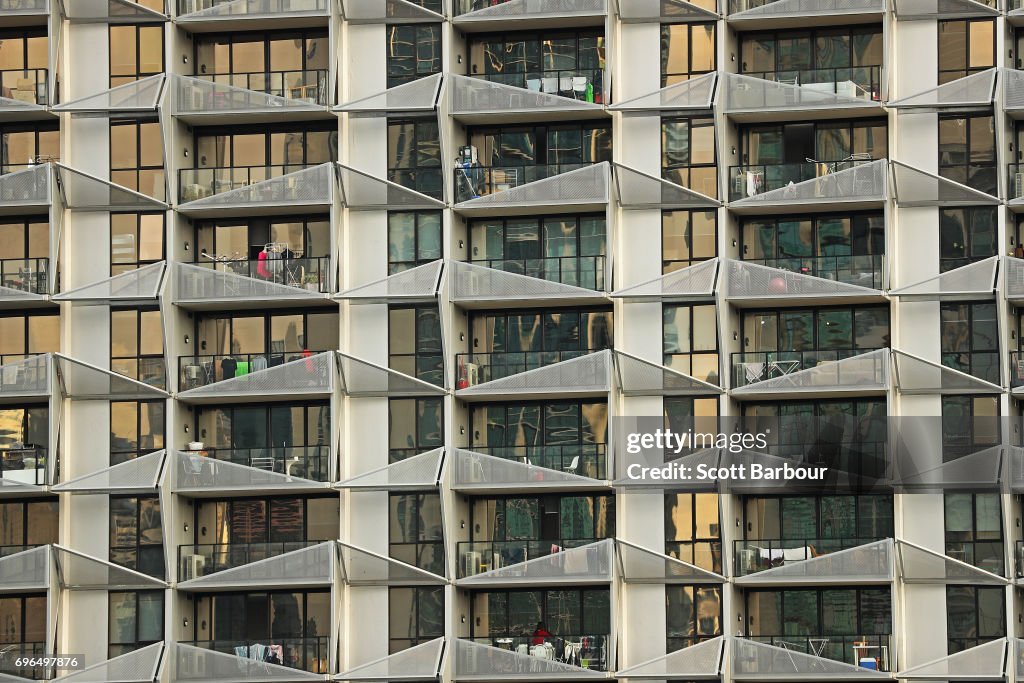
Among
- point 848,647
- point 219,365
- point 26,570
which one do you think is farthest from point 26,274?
point 848,647

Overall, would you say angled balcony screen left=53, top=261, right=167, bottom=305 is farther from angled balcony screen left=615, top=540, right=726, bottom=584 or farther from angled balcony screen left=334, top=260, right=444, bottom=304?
angled balcony screen left=615, top=540, right=726, bottom=584

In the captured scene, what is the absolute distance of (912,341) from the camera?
5441cm

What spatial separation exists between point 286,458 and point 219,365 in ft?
9.59

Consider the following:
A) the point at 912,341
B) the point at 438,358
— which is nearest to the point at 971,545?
the point at 912,341

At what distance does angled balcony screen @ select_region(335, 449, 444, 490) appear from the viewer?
178 ft

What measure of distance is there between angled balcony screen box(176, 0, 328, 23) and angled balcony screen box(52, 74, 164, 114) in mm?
1889

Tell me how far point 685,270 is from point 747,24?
647 cm

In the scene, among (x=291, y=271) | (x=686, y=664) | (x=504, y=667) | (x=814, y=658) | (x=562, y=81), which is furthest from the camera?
(x=562, y=81)

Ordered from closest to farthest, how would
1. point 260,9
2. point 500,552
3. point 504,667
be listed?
point 504,667 → point 500,552 → point 260,9

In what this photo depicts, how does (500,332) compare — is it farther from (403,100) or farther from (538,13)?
(538,13)

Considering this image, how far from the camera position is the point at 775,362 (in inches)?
2159

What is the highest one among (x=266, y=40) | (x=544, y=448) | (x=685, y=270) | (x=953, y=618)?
(x=266, y=40)

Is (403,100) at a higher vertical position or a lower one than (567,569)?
higher

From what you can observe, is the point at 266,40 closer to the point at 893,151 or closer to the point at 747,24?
the point at 747,24
